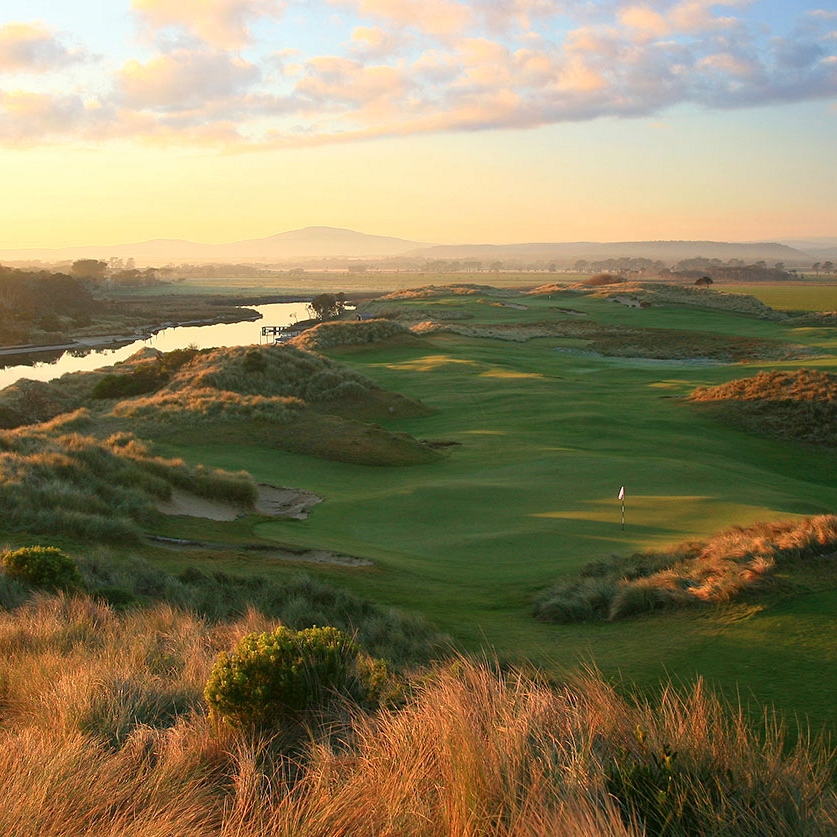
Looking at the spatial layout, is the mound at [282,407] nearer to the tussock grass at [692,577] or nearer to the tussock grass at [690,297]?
the tussock grass at [692,577]

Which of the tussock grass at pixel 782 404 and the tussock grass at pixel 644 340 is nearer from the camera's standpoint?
the tussock grass at pixel 782 404

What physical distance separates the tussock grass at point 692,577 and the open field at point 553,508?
0.32m

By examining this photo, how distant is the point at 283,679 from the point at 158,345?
273 ft

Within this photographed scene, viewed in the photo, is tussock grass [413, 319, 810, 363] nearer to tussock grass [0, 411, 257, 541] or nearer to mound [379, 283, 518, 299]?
mound [379, 283, 518, 299]

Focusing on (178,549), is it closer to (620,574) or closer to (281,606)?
(281,606)

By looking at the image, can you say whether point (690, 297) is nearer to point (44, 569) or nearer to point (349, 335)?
point (349, 335)

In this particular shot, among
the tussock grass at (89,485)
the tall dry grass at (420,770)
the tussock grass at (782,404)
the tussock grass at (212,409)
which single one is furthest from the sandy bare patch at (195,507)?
the tussock grass at (782,404)

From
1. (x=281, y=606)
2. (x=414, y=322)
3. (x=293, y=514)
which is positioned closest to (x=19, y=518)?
(x=281, y=606)

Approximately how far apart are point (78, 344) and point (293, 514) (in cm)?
7371

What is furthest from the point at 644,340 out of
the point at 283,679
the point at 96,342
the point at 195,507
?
the point at 283,679

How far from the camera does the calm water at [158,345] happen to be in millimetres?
67938

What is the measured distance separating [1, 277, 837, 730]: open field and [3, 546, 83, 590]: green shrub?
2.56 m

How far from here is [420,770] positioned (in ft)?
15.2

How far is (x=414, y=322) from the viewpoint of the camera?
85.5 m
